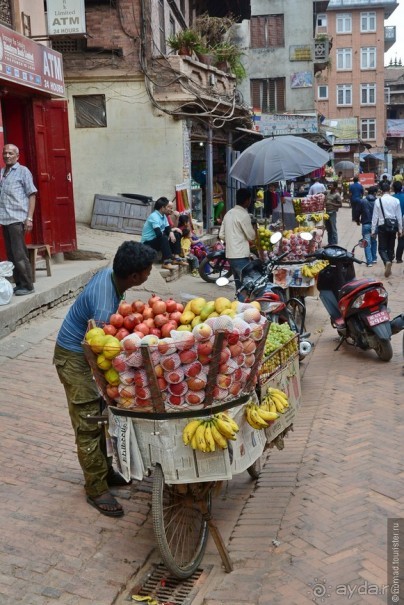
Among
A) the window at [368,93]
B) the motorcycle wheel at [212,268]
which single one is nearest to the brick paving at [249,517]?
the motorcycle wheel at [212,268]

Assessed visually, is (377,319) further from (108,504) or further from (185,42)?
(185,42)

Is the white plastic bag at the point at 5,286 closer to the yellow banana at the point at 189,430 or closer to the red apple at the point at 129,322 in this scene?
the red apple at the point at 129,322

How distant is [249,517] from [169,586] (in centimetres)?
90

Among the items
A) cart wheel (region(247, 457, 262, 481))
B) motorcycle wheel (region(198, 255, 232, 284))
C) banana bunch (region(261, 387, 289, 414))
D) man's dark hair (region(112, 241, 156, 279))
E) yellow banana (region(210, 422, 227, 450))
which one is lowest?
cart wheel (region(247, 457, 262, 481))

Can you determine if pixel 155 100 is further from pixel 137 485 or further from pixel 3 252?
pixel 137 485

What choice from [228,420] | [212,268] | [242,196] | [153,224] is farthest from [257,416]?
[153,224]

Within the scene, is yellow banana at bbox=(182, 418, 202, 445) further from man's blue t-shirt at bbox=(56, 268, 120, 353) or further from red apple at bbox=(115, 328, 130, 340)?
man's blue t-shirt at bbox=(56, 268, 120, 353)

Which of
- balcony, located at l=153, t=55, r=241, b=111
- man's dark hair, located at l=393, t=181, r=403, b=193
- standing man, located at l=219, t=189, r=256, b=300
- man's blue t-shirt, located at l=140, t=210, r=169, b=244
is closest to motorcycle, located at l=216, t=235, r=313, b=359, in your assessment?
standing man, located at l=219, t=189, r=256, b=300

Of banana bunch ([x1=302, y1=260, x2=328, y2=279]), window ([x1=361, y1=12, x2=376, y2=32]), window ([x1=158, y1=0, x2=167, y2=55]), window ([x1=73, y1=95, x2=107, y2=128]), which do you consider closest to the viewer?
banana bunch ([x1=302, y1=260, x2=328, y2=279])

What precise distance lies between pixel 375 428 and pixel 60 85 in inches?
333

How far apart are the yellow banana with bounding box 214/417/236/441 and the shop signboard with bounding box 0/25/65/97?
7.40 m

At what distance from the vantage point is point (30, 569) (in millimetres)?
3744

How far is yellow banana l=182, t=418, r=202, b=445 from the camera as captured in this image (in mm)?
3545

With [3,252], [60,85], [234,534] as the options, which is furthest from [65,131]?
[234,534]
